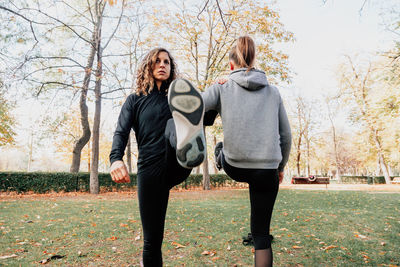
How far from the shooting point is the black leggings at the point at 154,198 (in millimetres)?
1979

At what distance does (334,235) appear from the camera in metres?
4.58

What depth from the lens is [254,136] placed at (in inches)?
74.6

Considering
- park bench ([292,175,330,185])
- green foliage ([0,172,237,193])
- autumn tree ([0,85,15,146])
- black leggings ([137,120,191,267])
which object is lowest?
park bench ([292,175,330,185])

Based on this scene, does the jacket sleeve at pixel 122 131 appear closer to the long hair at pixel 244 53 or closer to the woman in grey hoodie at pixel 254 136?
the woman in grey hoodie at pixel 254 136

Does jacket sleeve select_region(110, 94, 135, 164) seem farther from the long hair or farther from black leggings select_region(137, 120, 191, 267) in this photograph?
the long hair

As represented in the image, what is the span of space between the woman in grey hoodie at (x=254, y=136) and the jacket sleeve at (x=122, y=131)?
2.12 feet

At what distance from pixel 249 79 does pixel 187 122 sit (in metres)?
0.64

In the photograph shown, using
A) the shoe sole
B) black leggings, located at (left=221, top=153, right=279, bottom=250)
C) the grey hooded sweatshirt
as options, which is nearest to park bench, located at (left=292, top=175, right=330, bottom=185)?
black leggings, located at (left=221, top=153, right=279, bottom=250)

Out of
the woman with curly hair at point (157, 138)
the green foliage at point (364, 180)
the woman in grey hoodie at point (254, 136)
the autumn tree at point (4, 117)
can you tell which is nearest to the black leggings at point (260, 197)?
the woman in grey hoodie at point (254, 136)

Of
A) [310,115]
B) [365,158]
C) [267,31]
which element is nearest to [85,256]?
[267,31]

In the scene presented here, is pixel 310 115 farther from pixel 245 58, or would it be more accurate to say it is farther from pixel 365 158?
pixel 245 58

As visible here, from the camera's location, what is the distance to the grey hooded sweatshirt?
1.90 m

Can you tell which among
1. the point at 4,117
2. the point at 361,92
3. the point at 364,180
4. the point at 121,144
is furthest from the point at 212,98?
the point at 364,180

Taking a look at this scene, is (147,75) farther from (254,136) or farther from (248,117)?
(254,136)
